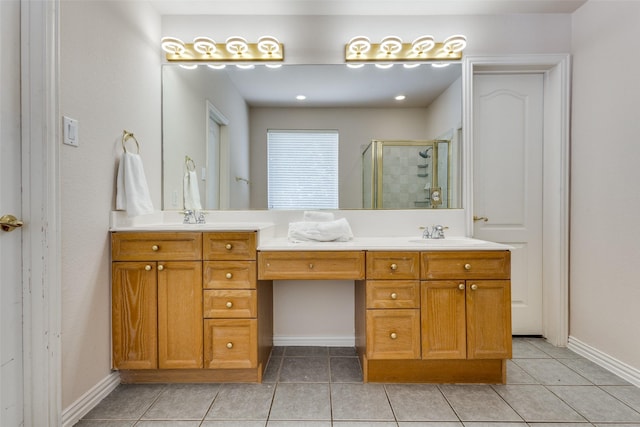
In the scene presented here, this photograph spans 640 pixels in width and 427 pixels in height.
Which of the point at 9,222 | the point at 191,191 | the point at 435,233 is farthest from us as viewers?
the point at 191,191

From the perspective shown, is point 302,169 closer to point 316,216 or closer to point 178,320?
point 316,216

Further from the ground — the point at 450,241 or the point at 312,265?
the point at 450,241

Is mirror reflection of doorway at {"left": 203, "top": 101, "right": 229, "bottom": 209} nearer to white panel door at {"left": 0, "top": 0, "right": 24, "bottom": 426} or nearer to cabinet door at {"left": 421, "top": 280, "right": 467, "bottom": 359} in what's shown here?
white panel door at {"left": 0, "top": 0, "right": 24, "bottom": 426}

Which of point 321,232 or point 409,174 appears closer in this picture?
point 321,232

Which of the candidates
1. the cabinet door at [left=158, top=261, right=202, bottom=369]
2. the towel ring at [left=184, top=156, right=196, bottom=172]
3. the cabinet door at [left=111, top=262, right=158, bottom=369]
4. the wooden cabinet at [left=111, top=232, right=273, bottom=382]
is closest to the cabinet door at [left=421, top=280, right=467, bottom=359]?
the wooden cabinet at [left=111, top=232, right=273, bottom=382]

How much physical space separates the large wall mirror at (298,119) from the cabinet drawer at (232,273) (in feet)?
2.09

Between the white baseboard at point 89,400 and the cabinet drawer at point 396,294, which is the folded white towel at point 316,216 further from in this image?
the white baseboard at point 89,400

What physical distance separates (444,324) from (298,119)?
1607mm

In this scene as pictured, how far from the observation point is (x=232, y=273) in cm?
173

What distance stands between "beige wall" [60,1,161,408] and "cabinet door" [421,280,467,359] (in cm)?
168

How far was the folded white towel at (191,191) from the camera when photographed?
2266mm

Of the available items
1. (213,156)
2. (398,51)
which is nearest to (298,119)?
(213,156)

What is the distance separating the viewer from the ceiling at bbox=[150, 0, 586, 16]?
6.91 ft

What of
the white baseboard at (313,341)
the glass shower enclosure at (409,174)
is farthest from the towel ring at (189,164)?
the white baseboard at (313,341)
